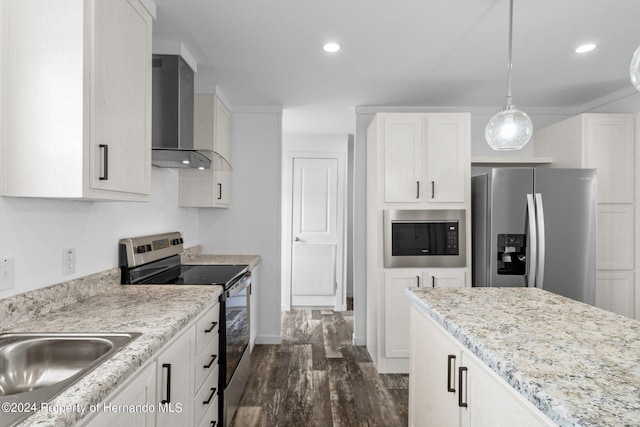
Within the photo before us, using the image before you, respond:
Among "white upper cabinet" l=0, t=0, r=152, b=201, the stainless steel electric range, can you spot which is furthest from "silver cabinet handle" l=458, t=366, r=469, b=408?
"white upper cabinet" l=0, t=0, r=152, b=201

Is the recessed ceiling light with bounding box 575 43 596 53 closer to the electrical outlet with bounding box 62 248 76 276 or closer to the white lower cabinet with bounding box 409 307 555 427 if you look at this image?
the white lower cabinet with bounding box 409 307 555 427

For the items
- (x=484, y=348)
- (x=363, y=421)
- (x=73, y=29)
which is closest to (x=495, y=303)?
(x=484, y=348)

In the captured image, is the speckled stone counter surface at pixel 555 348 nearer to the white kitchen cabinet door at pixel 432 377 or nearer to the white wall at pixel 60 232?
the white kitchen cabinet door at pixel 432 377

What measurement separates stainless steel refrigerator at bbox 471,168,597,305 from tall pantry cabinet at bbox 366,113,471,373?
234 mm

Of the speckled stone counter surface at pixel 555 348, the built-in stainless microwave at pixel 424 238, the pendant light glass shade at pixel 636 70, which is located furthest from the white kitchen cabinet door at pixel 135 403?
the built-in stainless microwave at pixel 424 238

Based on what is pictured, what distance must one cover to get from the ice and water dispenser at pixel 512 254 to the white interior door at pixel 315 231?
8.45 feet

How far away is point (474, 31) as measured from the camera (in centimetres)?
228

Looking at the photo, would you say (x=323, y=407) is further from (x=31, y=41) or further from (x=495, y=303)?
(x=31, y=41)

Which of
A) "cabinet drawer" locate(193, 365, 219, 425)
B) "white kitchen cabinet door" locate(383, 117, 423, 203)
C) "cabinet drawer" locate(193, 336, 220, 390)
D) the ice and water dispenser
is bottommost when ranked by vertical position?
"cabinet drawer" locate(193, 365, 219, 425)

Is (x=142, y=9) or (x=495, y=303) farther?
(x=142, y=9)

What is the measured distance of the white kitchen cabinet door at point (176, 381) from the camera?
1321mm

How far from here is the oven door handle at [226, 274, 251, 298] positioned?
2298 millimetres

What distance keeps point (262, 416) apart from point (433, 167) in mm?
2255

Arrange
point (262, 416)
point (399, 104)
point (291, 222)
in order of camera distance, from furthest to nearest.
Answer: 1. point (291, 222)
2. point (399, 104)
3. point (262, 416)
